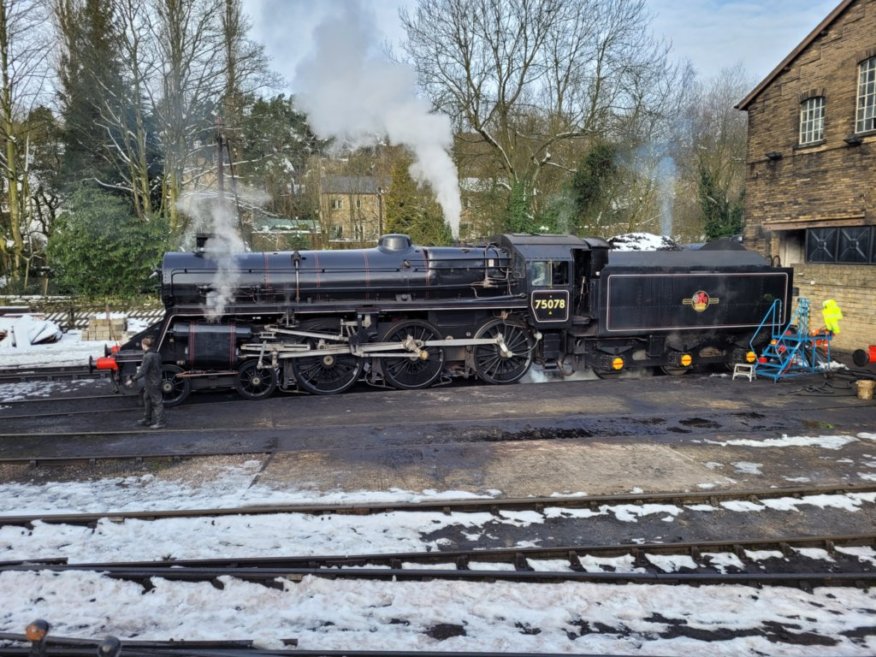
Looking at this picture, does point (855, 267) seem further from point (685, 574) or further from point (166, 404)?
point (166, 404)

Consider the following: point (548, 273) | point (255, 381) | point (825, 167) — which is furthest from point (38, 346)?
point (825, 167)

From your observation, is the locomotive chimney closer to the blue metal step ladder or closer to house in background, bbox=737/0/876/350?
the blue metal step ladder

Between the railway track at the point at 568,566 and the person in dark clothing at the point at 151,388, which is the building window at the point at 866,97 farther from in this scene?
the person in dark clothing at the point at 151,388

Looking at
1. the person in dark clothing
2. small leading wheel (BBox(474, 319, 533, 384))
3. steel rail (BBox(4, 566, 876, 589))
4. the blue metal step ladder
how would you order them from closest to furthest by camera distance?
steel rail (BBox(4, 566, 876, 589)) < the person in dark clothing < small leading wheel (BBox(474, 319, 533, 384)) < the blue metal step ladder

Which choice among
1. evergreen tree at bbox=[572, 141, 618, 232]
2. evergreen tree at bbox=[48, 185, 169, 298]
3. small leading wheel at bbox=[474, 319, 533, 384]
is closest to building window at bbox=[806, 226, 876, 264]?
small leading wheel at bbox=[474, 319, 533, 384]

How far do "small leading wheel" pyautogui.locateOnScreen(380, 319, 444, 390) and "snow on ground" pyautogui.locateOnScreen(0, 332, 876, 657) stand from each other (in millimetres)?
5531

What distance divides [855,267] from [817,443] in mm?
9358

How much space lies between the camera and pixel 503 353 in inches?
461

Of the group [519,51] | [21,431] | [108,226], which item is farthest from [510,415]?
[519,51]

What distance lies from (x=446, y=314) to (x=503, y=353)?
4.21ft

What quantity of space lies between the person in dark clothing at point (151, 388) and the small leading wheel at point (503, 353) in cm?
530

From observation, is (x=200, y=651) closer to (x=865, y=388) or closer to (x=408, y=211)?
(x=865, y=388)

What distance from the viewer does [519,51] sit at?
24.3 meters

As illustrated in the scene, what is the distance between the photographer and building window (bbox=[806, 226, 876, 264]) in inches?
595
